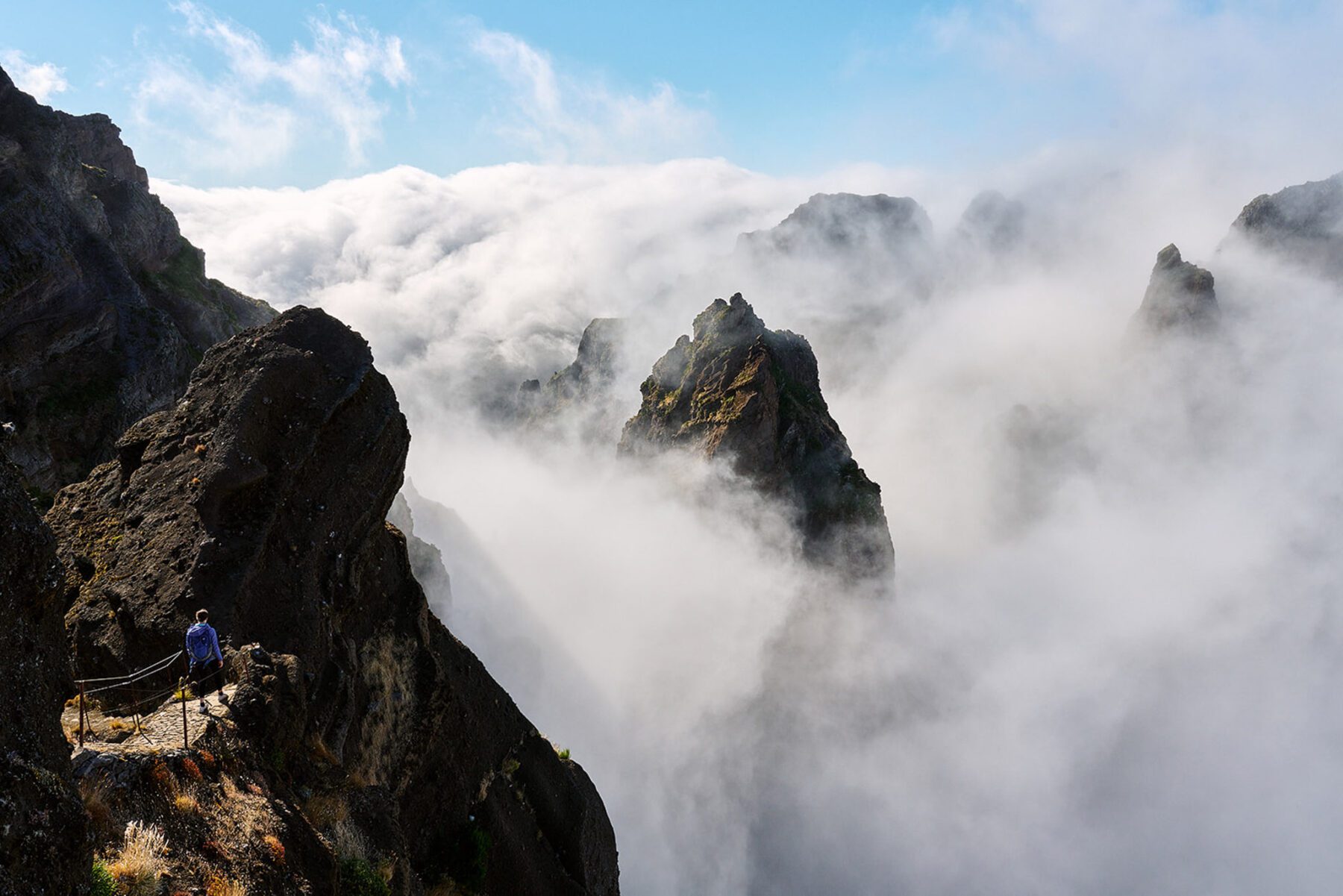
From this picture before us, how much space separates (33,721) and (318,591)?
12.7 metres

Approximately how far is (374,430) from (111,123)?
94544 mm

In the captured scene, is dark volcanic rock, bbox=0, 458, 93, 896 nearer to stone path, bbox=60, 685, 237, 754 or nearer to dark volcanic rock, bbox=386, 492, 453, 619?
stone path, bbox=60, 685, 237, 754

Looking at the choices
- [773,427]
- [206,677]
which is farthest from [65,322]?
[773,427]

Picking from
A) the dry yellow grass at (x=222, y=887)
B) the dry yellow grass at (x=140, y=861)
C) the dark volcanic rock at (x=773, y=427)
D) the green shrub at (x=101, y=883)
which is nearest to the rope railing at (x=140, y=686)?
the dry yellow grass at (x=140, y=861)

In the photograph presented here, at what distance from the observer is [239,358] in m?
23.9

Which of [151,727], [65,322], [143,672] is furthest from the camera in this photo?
[65,322]

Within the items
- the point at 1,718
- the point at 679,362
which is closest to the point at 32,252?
the point at 1,718

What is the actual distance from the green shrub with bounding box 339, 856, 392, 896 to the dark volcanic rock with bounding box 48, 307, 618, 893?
3.98 ft

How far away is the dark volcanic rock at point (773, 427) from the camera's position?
12356cm

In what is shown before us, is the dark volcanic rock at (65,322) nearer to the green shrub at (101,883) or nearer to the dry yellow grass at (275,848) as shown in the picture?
the dry yellow grass at (275,848)

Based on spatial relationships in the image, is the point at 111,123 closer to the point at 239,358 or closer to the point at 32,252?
the point at 32,252

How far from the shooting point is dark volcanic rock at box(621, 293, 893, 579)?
123562 millimetres

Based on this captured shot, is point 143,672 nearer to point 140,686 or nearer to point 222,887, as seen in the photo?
point 140,686

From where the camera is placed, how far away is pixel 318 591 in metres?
22.5
